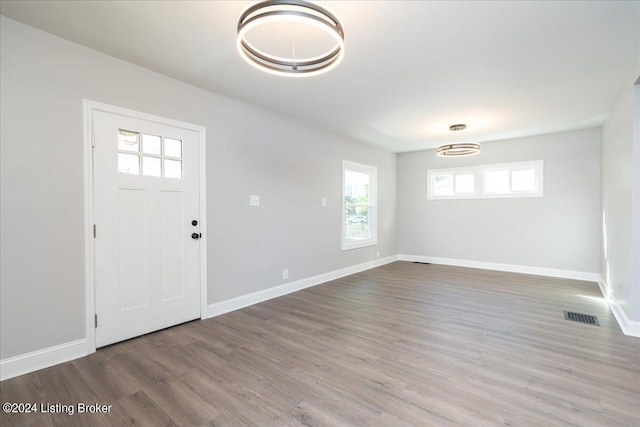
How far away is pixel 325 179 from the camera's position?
5.27 m

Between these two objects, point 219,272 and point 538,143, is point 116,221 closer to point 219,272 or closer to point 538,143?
point 219,272

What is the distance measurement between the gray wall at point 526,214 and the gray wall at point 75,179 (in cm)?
376

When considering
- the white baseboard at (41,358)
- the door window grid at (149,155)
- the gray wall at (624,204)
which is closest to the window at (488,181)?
the gray wall at (624,204)

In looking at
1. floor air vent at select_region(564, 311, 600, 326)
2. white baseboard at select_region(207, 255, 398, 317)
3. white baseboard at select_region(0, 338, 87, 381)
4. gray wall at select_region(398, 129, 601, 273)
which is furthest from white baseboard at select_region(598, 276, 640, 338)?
white baseboard at select_region(0, 338, 87, 381)

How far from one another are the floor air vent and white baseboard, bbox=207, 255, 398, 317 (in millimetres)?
3297

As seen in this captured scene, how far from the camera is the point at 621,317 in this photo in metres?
3.21

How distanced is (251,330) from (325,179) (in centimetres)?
298

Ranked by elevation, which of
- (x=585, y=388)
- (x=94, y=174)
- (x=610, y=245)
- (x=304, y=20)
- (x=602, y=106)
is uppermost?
(x=602, y=106)

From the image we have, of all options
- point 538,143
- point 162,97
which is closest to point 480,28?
point 162,97

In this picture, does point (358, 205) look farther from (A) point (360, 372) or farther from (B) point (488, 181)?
(A) point (360, 372)

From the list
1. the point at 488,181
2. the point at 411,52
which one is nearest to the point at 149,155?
the point at 411,52

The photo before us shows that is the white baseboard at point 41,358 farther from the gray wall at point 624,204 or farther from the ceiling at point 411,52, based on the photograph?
the gray wall at point 624,204

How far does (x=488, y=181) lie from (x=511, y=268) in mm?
1858

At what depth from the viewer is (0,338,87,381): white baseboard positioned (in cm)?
219
